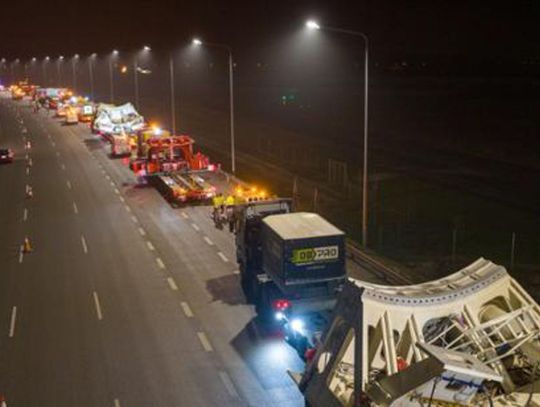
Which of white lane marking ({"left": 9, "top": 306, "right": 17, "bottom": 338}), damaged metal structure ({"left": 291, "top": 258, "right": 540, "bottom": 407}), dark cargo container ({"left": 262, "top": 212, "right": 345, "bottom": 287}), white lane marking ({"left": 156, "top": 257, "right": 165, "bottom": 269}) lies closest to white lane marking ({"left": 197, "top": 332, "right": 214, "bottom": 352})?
dark cargo container ({"left": 262, "top": 212, "right": 345, "bottom": 287})

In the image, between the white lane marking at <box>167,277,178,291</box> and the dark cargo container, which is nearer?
the dark cargo container

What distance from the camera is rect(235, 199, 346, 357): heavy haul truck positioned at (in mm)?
20094

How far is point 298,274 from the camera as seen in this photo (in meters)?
21.0

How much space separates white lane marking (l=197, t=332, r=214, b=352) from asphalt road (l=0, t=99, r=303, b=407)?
3 centimetres

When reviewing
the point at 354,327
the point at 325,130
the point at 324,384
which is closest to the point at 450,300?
the point at 354,327

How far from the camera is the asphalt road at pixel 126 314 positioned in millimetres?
18672

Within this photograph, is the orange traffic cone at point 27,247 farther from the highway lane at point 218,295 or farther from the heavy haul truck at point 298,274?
the heavy haul truck at point 298,274

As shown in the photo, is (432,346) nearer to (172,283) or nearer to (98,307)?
(98,307)

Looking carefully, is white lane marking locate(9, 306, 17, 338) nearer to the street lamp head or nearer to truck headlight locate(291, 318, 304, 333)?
truck headlight locate(291, 318, 304, 333)

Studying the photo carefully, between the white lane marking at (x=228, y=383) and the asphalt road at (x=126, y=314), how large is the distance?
0.03 metres

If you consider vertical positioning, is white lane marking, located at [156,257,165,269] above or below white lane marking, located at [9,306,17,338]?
above

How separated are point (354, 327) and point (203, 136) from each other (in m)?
64.1

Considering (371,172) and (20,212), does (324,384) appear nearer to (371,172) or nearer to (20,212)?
(20,212)

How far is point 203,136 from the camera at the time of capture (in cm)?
7562
